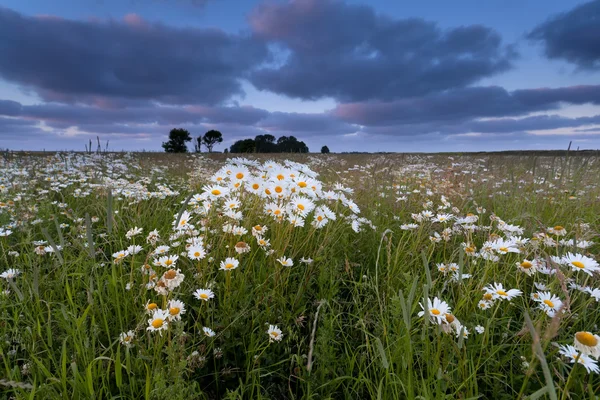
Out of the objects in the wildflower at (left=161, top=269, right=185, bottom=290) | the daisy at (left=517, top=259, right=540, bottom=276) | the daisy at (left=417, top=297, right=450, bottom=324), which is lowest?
the daisy at (left=417, top=297, right=450, bottom=324)

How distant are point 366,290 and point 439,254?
0.85 m

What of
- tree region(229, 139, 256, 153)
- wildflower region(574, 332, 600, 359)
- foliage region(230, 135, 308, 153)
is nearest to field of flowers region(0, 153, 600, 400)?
wildflower region(574, 332, 600, 359)

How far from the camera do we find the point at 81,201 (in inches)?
162

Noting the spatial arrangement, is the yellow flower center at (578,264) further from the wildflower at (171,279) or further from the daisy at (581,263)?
the wildflower at (171,279)

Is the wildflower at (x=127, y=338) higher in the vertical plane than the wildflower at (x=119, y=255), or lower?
lower

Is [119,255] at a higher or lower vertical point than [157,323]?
higher

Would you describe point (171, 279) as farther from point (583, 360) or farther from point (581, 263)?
point (581, 263)

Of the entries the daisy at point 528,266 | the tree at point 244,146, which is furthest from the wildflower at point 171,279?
the tree at point 244,146

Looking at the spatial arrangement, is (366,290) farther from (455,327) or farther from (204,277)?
(204,277)

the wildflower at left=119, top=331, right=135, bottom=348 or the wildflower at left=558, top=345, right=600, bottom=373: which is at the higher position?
the wildflower at left=558, top=345, right=600, bottom=373

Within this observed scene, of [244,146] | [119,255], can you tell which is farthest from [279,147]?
[119,255]

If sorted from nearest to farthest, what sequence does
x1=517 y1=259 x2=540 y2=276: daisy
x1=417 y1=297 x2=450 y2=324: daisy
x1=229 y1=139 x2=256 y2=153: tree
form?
x1=417 y1=297 x2=450 y2=324: daisy → x1=517 y1=259 x2=540 y2=276: daisy → x1=229 y1=139 x2=256 y2=153: tree

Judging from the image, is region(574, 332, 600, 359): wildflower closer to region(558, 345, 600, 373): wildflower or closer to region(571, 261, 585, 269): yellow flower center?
region(558, 345, 600, 373): wildflower

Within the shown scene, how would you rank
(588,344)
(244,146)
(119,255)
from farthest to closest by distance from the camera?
(244,146), (119,255), (588,344)
